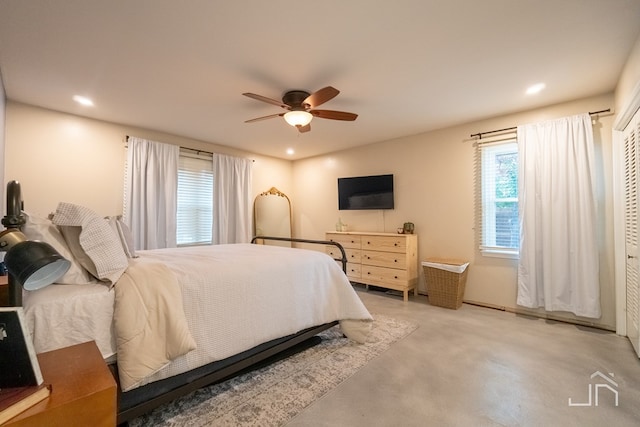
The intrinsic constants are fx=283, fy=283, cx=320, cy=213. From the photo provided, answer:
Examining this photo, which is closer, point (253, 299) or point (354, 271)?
point (253, 299)

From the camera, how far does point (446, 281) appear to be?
3.56 metres

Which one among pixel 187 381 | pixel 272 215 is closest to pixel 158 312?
pixel 187 381

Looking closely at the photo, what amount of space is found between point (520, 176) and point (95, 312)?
3998 millimetres

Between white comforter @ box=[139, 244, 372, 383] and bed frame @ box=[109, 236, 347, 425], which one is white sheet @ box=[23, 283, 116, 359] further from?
white comforter @ box=[139, 244, 372, 383]

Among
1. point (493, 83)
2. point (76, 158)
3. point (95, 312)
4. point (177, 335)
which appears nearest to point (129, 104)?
point (76, 158)

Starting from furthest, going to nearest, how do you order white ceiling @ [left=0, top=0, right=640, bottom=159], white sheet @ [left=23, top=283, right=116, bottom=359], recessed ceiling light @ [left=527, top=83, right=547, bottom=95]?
recessed ceiling light @ [left=527, top=83, right=547, bottom=95] → white ceiling @ [left=0, top=0, right=640, bottom=159] → white sheet @ [left=23, top=283, right=116, bottom=359]

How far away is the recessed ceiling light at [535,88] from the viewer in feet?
8.87

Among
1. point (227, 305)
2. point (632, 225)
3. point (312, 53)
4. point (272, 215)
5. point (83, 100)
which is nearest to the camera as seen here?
point (227, 305)

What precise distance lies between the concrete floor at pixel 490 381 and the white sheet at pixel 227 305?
0.56m

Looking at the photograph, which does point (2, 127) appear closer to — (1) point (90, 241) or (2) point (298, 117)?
(1) point (90, 241)

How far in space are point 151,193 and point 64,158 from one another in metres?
0.95

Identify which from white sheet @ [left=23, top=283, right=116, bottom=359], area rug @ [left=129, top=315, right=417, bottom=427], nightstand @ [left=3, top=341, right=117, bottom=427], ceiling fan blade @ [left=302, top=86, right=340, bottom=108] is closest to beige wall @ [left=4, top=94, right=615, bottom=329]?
area rug @ [left=129, top=315, right=417, bottom=427]

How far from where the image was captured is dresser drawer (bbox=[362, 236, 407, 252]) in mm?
3951

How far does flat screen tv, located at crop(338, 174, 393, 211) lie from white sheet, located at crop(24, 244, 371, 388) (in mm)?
2274
